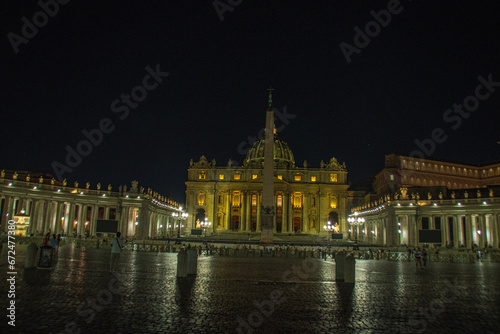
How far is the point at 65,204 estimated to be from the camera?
63.5 m

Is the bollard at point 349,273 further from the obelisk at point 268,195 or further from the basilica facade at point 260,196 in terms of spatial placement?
the basilica facade at point 260,196

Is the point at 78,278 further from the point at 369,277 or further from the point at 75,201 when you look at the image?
the point at 75,201

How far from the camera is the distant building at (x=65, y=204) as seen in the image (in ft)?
166

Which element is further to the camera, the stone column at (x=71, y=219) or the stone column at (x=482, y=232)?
the stone column at (x=71, y=219)

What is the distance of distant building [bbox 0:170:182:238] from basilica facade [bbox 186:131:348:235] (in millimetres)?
28203

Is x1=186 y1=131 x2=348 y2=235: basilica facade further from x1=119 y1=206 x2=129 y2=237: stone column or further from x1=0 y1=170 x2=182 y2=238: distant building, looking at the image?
x1=119 y1=206 x2=129 y2=237: stone column

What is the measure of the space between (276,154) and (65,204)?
63.1 metres

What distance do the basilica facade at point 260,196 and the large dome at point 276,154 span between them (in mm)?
6655

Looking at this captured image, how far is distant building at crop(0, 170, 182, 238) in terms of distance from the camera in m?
50.7

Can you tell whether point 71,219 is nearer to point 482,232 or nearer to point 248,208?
point 248,208

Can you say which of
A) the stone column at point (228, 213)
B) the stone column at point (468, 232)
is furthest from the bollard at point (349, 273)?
the stone column at point (228, 213)

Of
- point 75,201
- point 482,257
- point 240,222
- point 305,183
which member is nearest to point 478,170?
point 305,183

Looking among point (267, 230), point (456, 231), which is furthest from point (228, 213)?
point (456, 231)

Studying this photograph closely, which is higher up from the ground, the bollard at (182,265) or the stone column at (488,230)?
the stone column at (488,230)
